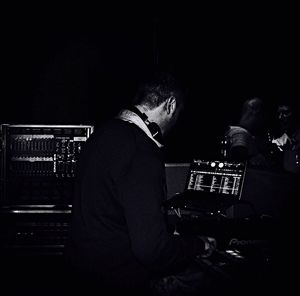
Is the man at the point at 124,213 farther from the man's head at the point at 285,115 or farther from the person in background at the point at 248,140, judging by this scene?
the man's head at the point at 285,115

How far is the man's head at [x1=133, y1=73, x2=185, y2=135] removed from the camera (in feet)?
6.79

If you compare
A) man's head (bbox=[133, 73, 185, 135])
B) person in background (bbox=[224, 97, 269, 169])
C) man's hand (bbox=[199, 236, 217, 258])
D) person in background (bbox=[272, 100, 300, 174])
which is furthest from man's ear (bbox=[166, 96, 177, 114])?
person in background (bbox=[224, 97, 269, 169])

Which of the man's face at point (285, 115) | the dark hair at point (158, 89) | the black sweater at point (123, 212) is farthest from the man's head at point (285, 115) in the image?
the black sweater at point (123, 212)

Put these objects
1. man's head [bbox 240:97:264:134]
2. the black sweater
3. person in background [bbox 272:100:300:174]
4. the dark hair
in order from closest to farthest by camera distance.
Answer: the black sweater, the dark hair, person in background [bbox 272:100:300:174], man's head [bbox 240:97:264:134]

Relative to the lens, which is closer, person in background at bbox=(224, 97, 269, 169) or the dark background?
person in background at bbox=(224, 97, 269, 169)

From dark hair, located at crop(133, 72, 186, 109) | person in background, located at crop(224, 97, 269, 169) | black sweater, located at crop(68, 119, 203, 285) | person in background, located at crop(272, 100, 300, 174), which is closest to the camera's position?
black sweater, located at crop(68, 119, 203, 285)

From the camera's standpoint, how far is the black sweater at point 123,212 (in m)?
1.80

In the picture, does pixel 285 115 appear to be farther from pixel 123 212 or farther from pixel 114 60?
pixel 123 212

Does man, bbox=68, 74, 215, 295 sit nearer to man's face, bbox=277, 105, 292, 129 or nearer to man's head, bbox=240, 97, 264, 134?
man's head, bbox=240, 97, 264, 134

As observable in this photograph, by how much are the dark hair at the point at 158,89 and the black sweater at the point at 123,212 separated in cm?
20

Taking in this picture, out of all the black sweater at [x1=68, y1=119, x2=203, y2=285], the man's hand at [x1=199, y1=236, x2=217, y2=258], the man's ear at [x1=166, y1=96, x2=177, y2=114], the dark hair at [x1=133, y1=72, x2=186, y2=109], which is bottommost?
the man's hand at [x1=199, y1=236, x2=217, y2=258]

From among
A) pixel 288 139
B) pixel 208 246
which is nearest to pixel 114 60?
pixel 288 139

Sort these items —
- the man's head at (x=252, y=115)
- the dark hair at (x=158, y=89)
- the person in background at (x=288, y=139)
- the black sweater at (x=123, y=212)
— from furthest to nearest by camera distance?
the man's head at (x=252, y=115), the person in background at (x=288, y=139), the dark hair at (x=158, y=89), the black sweater at (x=123, y=212)

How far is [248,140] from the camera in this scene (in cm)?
380
